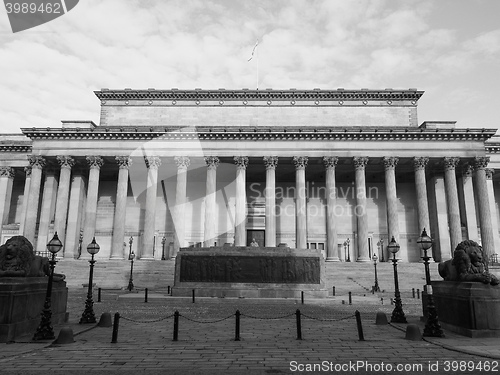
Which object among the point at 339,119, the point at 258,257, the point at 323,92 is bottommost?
the point at 258,257

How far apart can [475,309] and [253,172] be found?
1560 inches

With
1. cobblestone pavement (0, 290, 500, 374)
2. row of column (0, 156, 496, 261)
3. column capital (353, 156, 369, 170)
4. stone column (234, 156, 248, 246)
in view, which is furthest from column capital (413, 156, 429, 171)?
cobblestone pavement (0, 290, 500, 374)

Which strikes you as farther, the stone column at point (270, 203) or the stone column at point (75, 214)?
the stone column at point (75, 214)

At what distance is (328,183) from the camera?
4425 cm

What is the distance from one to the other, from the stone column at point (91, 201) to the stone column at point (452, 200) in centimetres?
4021

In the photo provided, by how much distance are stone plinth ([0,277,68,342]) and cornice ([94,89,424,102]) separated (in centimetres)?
3953

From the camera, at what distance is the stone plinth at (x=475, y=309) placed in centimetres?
1282

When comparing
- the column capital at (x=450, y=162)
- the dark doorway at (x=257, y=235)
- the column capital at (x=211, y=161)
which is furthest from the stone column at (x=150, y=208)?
the column capital at (x=450, y=162)

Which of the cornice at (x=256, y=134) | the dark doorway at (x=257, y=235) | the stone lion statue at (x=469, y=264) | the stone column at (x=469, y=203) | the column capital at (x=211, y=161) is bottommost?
the stone lion statue at (x=469, y=264)

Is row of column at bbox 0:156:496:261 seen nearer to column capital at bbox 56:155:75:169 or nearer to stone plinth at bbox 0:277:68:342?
column capital at bbox 56:155:75:169

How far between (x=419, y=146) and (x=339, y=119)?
34.4ft

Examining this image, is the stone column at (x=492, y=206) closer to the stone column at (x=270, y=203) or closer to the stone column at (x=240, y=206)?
the stone column at (x=270, y=203)

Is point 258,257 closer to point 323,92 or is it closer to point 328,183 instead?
point 328,183

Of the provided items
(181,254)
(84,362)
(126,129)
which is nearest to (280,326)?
(84,362)
